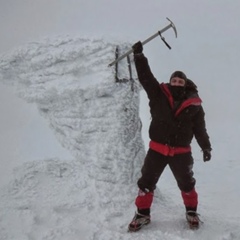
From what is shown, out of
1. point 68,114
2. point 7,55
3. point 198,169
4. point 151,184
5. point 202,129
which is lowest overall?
point 198,169

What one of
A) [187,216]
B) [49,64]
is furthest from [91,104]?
[187,216]

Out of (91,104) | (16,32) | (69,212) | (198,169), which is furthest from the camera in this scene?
(198,169)

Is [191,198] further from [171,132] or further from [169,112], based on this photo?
[169,112]

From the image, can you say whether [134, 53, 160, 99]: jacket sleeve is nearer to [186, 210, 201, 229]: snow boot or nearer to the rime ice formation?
the rime ice formation

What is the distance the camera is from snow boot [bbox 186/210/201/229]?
133 inches

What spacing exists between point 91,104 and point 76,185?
93 centimetres

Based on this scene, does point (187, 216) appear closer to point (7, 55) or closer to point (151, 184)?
point (151, 184)

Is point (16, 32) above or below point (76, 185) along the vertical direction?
above

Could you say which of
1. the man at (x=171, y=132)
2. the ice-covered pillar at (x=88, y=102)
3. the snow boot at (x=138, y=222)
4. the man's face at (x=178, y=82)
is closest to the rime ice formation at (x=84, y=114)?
the ice-covered pillar at (x=88, y=102)

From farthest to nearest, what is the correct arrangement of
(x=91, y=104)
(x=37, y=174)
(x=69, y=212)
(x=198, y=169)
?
1. (x=198, y=169)
2. (x=91, y=104)
3. (x=37, y=174)
4. (x=69, y=212)

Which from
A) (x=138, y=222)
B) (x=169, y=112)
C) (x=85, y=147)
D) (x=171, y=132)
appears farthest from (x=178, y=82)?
(x=138, y=222)

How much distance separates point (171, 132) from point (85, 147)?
1.09 meters

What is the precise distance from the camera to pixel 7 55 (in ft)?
13.6

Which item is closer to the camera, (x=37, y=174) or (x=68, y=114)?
(x=37, y=174)
